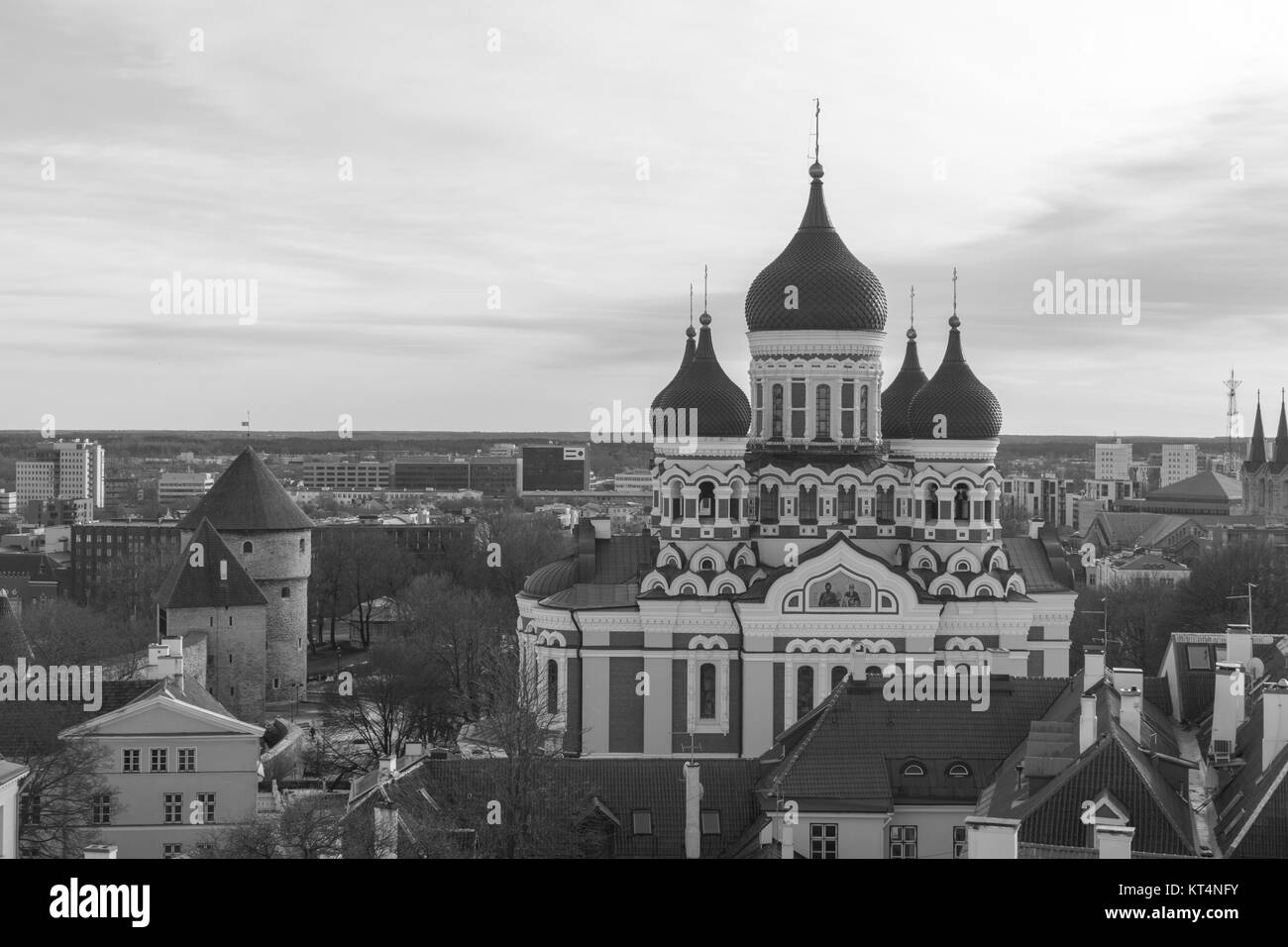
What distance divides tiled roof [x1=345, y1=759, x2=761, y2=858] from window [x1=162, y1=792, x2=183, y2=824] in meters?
5.45

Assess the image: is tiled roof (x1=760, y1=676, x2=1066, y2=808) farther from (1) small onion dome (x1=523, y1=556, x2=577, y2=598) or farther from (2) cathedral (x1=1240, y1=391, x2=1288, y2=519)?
(2) cathedral (x1=1240, y1=391, x2=1288, y2=519)

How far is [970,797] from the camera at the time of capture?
2556cm

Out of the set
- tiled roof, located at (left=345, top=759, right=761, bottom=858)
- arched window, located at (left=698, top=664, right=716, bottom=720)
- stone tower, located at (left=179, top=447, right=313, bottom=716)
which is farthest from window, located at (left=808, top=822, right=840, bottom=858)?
stone tower, located at (left=179, top=447, right=313, bottom=716)

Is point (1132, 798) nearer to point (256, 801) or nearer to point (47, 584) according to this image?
point (256, 801)

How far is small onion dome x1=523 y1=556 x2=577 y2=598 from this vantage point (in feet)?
131

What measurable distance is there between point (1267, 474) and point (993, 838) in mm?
107598

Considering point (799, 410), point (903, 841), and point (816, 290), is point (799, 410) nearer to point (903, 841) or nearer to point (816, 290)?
point (816, 290)

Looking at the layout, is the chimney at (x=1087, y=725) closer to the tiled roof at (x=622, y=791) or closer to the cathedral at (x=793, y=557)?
the tiled roof at (x=622, y=791)

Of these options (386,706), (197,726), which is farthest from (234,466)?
(197,726)

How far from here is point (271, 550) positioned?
5406 cm

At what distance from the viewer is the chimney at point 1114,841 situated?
1572cm

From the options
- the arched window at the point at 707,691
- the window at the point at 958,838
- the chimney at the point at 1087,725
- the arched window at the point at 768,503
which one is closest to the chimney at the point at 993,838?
the chimney at the point at 1087,725
